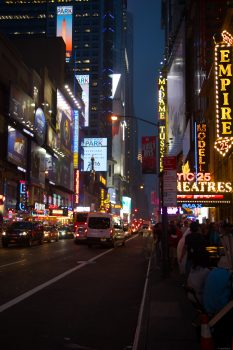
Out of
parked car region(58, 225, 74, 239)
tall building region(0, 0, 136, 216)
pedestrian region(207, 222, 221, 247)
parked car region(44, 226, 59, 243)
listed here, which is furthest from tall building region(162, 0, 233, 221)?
tall building region(0, 0, 136, 216)

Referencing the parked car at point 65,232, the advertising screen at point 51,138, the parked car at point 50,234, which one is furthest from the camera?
the advertising screen at point 51,138

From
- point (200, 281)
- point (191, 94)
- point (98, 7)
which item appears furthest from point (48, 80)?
point (98, 7)

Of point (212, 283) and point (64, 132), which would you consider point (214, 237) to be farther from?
point (64, 132)

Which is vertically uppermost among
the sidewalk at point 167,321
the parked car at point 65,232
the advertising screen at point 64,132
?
the advertising screen at point 64,132

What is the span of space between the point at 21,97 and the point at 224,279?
6340 centimetres

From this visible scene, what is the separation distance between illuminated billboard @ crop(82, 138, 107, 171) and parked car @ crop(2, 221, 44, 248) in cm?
10534

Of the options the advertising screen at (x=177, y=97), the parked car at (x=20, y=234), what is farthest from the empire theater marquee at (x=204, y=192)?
the advertising screen at (x=177, y=97)

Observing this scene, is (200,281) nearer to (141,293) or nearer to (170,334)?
(170,334)

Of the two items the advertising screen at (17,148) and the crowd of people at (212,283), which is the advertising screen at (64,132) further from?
the crowd of people at (212,283)

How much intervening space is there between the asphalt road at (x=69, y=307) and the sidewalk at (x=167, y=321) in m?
0.31

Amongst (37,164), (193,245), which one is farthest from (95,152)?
(193,245)

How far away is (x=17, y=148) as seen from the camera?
64.6 metres

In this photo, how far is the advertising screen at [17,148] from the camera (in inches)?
2431

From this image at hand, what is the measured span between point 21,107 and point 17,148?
224 inches
